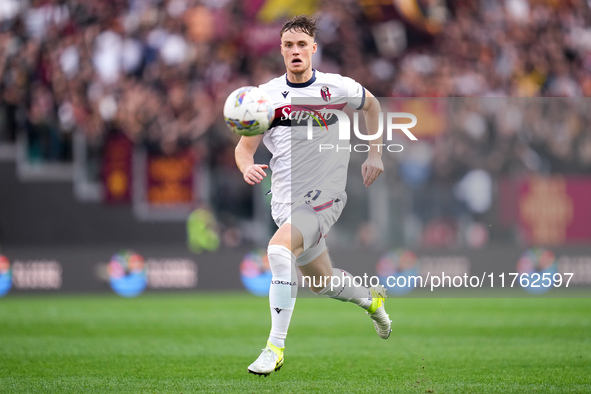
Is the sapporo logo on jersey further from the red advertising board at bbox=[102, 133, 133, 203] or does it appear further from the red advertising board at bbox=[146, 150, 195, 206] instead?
the red advertising board at bbox=[102, 133, 133, 203]

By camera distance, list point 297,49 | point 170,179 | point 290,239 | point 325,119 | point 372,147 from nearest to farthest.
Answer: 1. point 290,239
2. point 297,49
3. point 325,119
4. point 372,147
5. point 170,179

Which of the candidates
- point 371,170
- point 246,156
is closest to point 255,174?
point 246,156

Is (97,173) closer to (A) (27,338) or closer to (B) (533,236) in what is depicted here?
(A) (27,338)

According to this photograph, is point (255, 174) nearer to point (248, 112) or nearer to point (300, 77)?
point (248, 112)

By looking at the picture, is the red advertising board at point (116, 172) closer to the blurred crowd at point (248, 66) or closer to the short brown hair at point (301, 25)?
the blurred crowd at point (248, 66)

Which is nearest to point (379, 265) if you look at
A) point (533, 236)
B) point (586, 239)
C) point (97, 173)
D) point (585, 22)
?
point (533, 236)

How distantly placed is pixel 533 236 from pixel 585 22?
5.96m

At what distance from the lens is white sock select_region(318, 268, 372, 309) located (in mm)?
6754

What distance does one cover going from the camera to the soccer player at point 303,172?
6227 millimetres

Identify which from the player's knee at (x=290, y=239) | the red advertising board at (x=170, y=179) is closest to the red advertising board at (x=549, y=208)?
the red advertising board at (x=170, y=179)

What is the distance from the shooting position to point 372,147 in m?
6.84

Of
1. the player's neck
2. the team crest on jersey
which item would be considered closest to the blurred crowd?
the team crest on jersey

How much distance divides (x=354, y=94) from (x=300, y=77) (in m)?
0.50

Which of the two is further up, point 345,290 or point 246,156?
point 246,156
